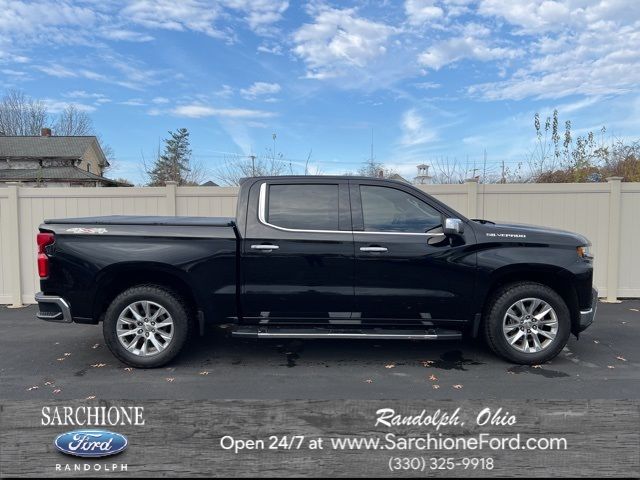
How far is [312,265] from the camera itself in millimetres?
4453

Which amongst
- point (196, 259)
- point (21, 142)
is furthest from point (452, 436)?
point (21, 142)

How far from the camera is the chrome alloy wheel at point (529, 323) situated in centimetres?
450

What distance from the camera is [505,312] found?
4488 millimetres

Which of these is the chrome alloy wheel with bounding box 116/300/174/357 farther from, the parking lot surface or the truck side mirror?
the truck side mirror

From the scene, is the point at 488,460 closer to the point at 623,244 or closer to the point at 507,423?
the point at 507,423

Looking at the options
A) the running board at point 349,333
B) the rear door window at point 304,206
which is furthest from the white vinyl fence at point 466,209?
the running board at point 349,333

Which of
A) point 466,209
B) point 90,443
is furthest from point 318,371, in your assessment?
point 466,209

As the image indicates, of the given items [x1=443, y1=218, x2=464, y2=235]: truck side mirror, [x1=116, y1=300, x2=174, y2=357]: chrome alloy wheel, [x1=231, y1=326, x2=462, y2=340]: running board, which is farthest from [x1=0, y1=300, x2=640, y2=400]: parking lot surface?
[x1=443, y1=218, x2=464, y2=235]: truck side mirror

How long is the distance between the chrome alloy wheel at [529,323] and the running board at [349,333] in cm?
53

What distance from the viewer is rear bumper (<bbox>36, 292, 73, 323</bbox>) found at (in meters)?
4.48

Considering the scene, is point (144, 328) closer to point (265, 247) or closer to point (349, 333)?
point (265, 247)

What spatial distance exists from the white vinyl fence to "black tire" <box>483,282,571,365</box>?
10.6 feet

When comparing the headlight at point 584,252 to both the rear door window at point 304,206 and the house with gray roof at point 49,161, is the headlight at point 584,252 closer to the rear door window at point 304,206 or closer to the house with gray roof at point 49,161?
the rear door window at point 304,206

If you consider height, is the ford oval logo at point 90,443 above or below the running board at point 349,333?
below
